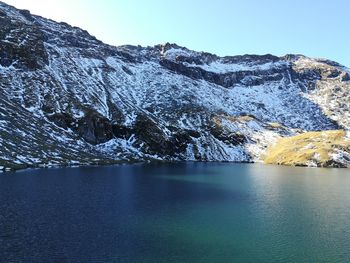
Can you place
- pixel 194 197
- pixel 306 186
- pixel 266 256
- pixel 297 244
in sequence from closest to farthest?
pixel 266 256, pixel 297 244, pixel 194 197, pixel 306 186

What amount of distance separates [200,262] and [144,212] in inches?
1496

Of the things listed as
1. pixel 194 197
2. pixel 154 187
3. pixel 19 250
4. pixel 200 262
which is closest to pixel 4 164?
pixel 154 187

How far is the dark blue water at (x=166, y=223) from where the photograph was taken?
65.7 m

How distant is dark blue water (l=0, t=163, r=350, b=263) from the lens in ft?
216

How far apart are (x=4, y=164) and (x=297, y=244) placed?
142 meters

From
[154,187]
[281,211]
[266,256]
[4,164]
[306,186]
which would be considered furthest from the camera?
[4,164]

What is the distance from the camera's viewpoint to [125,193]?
129 metres

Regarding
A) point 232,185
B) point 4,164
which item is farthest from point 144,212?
point 4,164

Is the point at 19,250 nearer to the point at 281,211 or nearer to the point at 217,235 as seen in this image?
the point at 217,235

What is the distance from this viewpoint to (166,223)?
86.7 meters

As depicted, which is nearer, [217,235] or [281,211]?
[217,235]

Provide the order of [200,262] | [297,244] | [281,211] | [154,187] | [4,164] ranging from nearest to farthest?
[200,262], [297,244], [281,211], [154,187], [4,164]

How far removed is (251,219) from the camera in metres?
94.8

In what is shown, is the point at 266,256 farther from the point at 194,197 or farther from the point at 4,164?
the point at 4,164
